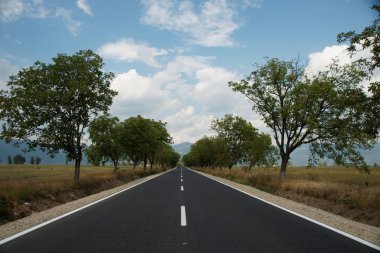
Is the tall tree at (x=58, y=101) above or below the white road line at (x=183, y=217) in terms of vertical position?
above

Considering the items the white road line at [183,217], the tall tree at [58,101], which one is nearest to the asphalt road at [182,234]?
the white road line at [183,217]

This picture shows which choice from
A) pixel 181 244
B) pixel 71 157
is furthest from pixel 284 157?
pixel 181 244

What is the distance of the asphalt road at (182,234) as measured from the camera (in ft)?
21.5

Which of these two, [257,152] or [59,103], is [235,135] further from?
[59,103]

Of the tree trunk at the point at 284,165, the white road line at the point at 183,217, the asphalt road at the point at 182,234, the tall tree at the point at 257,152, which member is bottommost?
the asphalt road at the point at 182,234

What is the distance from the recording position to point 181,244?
6.81 metres

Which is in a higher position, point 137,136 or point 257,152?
point 137,136

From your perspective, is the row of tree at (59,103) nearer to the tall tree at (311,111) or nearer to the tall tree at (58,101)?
the tall tree at (58,101)

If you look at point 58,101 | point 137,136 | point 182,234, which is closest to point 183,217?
point 182,234

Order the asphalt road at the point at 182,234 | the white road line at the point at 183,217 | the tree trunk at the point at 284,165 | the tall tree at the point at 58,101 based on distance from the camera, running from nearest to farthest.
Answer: the asphalt road at the point at 182,234 < the white road line at the point at 183,217 < the tall tree at the point at 58,101 < the tree trunk at the point at 284,165

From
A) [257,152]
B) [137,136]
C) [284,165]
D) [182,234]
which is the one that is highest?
[137,136]

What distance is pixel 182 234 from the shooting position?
307 inches

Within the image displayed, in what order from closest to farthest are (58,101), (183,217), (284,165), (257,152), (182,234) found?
(182,234), (183,217), (58,101), (284,165), (257,152)

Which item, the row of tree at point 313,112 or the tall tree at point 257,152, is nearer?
the row of tree at point 313,112
